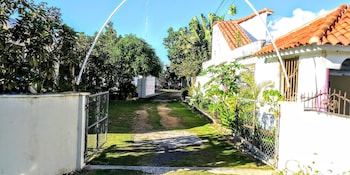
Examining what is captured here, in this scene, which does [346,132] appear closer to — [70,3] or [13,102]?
[13,102]

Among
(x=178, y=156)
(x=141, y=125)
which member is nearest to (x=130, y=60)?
(x=141, y=125)

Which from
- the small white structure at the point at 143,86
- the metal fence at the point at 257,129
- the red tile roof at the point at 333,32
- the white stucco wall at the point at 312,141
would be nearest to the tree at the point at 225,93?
the metal fence at the point at 257,129

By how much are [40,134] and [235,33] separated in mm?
16665

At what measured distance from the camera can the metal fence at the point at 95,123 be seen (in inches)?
339

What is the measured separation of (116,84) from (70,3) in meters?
13.8

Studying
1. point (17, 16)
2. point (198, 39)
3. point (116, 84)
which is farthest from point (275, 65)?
point (198, 39)

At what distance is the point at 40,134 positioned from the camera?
21.6 ft

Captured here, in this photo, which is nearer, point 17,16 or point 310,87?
point 17,16

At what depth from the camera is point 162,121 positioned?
716 inches

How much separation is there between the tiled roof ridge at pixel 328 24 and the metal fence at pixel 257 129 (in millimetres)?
2375

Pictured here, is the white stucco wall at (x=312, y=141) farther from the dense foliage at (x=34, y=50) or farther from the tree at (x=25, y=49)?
the tree at (x=25, y=49)

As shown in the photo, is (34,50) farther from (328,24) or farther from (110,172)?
(328,24)

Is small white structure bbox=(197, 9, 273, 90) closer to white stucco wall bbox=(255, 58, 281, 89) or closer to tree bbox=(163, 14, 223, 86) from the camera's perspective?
white stucco wall bbox=(255, 58, 281, 89)

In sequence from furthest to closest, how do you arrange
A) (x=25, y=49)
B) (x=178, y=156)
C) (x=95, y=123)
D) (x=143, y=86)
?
(x=143, y=86) → (x=178, y=156) → (x=95, y=123) → (x=25, y=49)
